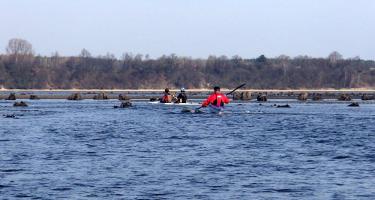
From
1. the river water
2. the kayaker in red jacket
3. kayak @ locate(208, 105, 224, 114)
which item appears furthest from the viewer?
kayak @ locate(208, 105, 224, 114)

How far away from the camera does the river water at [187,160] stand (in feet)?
80.7

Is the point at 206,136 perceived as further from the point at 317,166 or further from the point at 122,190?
the point at 122,190

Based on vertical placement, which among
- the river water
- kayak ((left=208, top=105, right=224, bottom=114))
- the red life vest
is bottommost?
the river water

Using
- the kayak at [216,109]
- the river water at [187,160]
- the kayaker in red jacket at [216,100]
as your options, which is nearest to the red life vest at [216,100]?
the kayaker in red jacket at [216,100]

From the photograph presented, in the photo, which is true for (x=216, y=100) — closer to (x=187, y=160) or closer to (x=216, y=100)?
(x=216, y=100)

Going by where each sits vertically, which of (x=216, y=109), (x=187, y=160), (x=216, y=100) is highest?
(x=216, y=100)

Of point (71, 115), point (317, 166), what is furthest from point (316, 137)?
point (71, 115)

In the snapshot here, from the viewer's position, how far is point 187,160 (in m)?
32.1

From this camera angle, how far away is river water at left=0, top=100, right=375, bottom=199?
2459cm

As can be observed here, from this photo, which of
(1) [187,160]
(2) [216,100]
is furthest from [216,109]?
(1) [187,160]

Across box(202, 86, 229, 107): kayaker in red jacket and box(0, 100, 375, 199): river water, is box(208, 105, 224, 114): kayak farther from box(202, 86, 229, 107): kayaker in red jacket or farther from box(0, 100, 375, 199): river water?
box(0, 100, 375, 199): river water

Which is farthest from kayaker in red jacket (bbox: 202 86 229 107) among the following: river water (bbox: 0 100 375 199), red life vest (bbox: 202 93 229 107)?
river water (bbox: 0 100 375 199)

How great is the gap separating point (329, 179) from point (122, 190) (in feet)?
21.9

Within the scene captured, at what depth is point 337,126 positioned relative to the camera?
5338 cm
